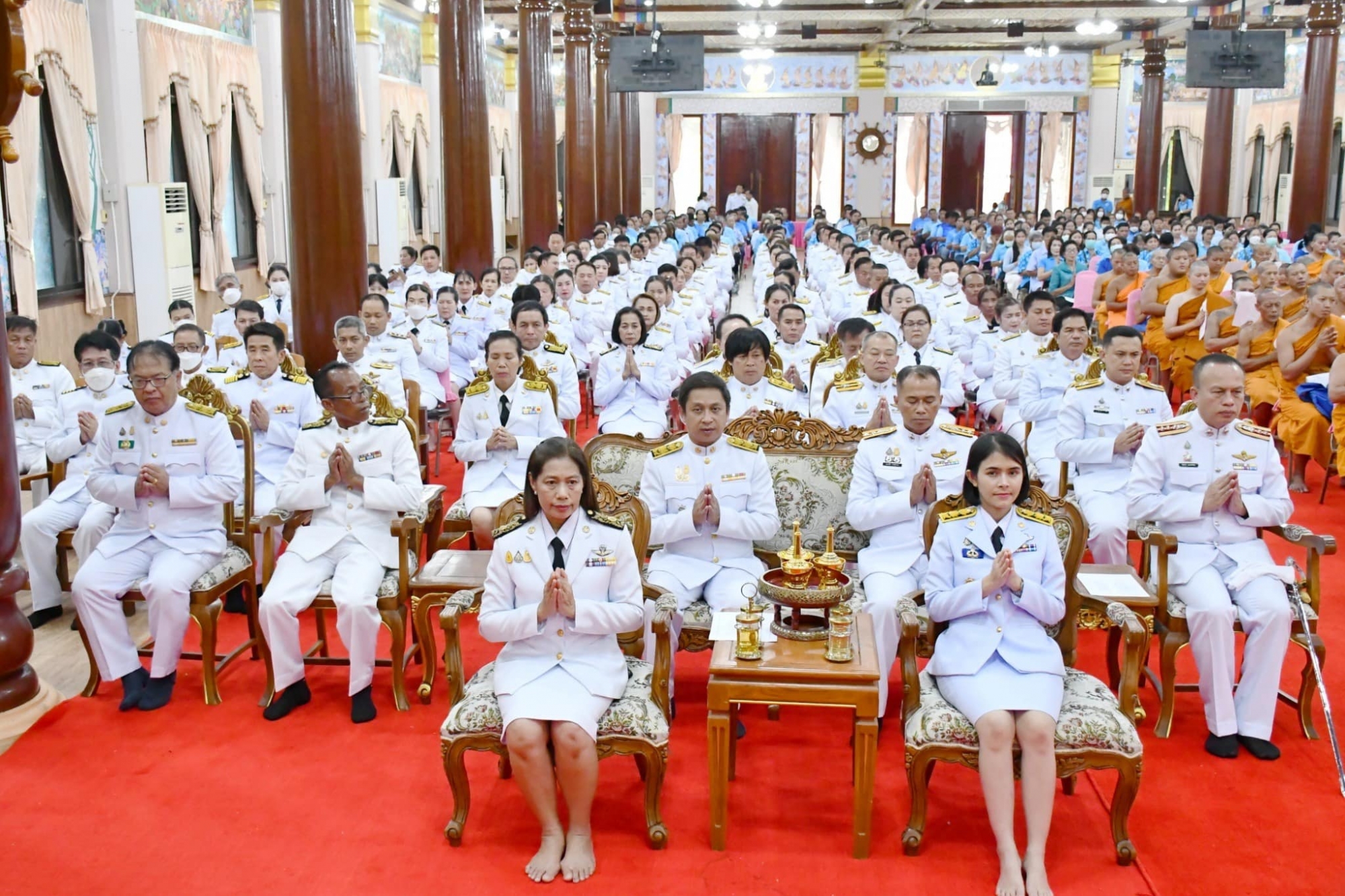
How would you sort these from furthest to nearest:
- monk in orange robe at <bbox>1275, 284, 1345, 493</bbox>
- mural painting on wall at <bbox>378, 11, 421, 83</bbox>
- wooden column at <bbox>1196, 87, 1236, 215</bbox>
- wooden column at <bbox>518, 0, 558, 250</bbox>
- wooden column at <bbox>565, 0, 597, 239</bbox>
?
1. wooden column at <bbox>1196, 87, 1236, 215</bbox>
2. mural painting on wall at <bbox>378, 11, 421, 83</bbox>
3. wooden column at <bbox>565, 0, 597, 239</bbox>
4. wooden column at <bbox>518, 0, 558, 250</bbox>
5. monk in orange robe at <bbox>1275, 284, 1345, 493</bbox>

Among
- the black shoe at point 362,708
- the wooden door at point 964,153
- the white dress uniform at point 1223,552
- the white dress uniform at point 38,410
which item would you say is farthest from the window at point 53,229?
the wooden door at point 964,153

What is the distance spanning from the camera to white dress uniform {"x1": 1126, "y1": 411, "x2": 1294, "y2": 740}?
4.06 meters

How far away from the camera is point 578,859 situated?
333 cm

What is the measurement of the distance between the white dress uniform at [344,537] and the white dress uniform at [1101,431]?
110 inches

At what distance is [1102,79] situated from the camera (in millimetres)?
27969

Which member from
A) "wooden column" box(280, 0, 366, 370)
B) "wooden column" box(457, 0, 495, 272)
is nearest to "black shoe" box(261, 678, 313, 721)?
"wooden column" box(280, 0, 366, 370)

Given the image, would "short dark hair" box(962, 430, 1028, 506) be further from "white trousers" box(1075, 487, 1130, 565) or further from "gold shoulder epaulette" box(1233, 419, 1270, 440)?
"white trousers" box(1075, 487, 1130, 565)

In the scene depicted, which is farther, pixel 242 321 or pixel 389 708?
pixel 242 321

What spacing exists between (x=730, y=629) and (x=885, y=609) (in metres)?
0.77

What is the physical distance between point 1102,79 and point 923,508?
26.5 meters

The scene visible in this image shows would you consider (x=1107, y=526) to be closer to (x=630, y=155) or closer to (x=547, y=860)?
(x=547, y=860)

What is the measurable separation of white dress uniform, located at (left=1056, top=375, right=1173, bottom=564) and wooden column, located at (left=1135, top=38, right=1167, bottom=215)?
17794 millimetres

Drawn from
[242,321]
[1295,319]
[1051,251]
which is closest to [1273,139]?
[1051,251]

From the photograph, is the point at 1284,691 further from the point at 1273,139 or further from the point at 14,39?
the point at 1273,139
